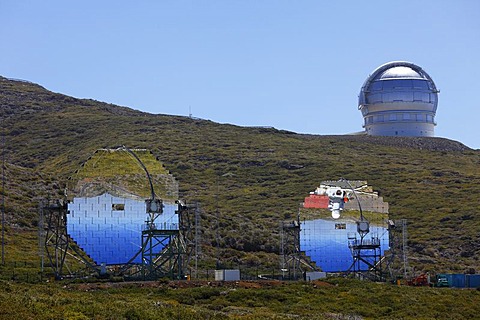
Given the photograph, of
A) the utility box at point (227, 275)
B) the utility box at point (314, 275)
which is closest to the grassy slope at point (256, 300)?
the utility box at point (227, 275)

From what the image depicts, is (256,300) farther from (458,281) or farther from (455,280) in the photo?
(458,281)

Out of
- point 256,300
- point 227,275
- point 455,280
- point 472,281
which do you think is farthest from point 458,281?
point 256,300

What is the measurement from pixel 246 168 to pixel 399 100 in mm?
25536

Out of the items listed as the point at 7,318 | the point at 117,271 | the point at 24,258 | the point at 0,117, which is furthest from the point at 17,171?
the point at 7,318

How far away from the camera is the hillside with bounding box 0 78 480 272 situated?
81.6 m

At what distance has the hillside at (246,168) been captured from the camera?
81625 millimetres

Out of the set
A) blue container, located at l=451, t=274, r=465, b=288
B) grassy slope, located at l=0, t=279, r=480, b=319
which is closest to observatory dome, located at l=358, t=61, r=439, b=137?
blue container, located at l=451, t=274, r=465, b=288

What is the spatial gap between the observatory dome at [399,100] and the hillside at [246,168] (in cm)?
217

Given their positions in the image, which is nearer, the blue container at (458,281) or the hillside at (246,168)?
the blue container at (458,281)

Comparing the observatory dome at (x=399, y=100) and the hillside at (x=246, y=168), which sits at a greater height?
the observatory dome at (x=399, y=100)

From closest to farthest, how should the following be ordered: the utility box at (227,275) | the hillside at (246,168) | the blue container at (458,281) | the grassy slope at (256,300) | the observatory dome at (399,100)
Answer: the grassy slope at (256,300) < the utility box at (227,275) < the blue container at (458,281) < the hillside at (246,168) < the observatory dome at (399,100)

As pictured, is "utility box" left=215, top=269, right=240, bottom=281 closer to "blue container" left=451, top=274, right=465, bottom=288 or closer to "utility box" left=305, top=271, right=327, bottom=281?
"utility box" left=305, top=271, right=327, bottom=281

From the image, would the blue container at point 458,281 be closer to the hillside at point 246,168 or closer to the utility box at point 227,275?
the utility box at point 227,275

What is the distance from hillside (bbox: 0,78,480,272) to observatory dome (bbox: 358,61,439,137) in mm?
2171
